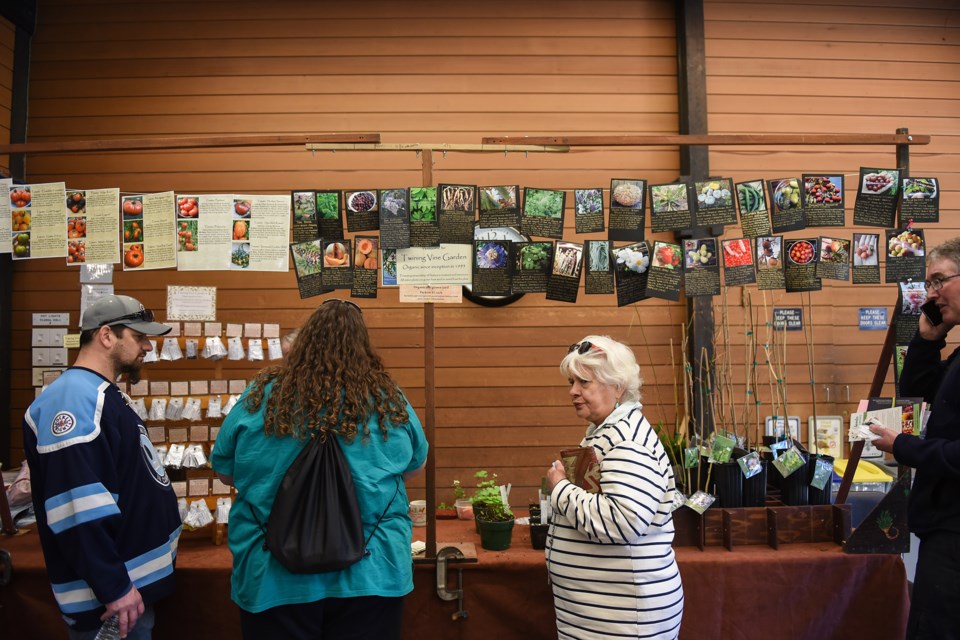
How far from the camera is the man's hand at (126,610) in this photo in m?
2.00

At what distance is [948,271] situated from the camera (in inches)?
88.0

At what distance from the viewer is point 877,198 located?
3.10 m

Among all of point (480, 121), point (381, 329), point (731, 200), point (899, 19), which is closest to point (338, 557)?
point (731, 200)

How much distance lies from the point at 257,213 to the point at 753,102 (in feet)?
12.0

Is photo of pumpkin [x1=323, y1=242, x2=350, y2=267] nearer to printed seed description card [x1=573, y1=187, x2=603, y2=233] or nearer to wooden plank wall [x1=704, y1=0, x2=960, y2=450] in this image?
printed seed description card [x1=573, y1=187, x2=603, y2=233]

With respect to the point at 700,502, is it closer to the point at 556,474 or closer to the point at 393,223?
the point at 556,474

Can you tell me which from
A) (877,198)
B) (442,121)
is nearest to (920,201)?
(877,198)

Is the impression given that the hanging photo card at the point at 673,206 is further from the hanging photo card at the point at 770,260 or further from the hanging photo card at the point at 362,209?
the hanging photo card at the point at 362,209

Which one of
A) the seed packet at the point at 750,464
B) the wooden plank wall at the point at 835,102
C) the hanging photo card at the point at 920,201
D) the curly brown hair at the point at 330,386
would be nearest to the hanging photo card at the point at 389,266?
the curly brown hair at the point at 330,386

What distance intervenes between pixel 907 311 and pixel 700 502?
4.42 ft

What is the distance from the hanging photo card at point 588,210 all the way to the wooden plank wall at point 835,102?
6.69 feet

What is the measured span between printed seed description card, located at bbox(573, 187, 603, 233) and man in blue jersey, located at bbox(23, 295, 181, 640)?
1.83 meters

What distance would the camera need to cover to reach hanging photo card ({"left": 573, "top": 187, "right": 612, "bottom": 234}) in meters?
2.98

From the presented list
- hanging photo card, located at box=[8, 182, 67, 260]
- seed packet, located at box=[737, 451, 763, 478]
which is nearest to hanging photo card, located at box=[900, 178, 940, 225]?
seed packet, located at box=[737, 451, 763, 478]
